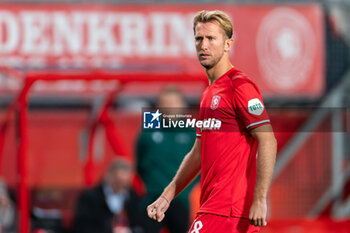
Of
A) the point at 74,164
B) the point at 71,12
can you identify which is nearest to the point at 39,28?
the point at 71,12

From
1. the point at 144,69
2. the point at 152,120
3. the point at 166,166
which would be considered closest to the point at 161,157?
the point at 166,166

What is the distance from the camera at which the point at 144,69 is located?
1138 centimetres

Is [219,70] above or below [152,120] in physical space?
above

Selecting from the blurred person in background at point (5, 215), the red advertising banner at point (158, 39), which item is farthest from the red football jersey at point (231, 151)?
the red advertising banner at point (158, 39)

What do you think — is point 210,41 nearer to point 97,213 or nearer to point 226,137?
point 226,137

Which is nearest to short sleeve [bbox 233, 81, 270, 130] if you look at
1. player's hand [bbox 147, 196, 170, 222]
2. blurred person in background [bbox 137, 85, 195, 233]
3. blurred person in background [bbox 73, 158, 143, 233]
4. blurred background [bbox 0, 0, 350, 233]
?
player's hand [bbox 147, 196, 170, 222]

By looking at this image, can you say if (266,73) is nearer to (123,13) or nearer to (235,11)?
(235,11)

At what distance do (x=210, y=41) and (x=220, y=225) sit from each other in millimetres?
900

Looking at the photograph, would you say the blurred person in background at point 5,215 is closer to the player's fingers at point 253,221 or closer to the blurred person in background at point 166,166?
the blurred person in background at point 166,166

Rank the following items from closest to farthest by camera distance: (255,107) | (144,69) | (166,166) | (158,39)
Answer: (255,107) < (166,166) < (144,69) < (158,39)

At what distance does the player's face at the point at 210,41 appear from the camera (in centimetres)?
404

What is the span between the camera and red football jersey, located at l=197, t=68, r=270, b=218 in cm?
404

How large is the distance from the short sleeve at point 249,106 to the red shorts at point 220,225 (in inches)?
18.2

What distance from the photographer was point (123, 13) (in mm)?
11500
